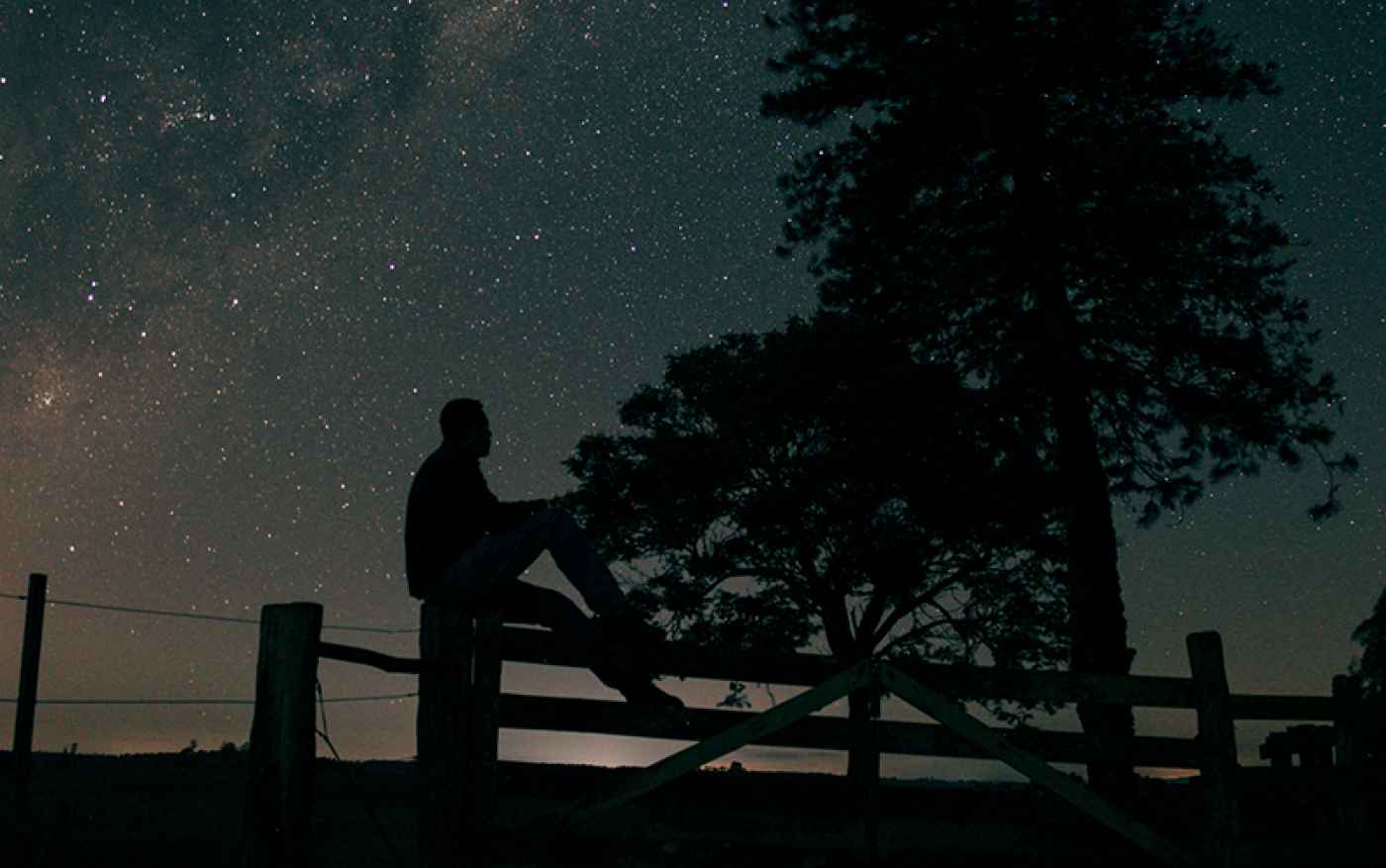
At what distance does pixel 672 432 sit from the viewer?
2464cm

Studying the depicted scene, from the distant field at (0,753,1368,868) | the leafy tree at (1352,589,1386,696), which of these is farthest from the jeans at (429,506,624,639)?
the leafy tree at (1352,589,1386,696)

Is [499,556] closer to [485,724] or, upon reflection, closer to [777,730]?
[485,724]

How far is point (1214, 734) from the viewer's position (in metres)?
7.19

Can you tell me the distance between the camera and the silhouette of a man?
20.7 ft

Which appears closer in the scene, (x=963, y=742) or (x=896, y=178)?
(x=963, y=742)

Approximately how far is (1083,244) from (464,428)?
12967 millimetres

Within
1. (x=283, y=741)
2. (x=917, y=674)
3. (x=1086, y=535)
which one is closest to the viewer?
(x=283, y=741)

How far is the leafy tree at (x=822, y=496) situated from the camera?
18141mm

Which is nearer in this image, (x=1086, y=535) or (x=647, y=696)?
(x=647, y=696)

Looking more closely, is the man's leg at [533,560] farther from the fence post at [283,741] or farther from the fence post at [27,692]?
the fence post at [27,692]

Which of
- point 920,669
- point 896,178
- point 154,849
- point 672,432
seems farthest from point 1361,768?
point 672,432

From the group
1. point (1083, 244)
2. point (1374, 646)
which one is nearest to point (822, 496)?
point (1083, 244)

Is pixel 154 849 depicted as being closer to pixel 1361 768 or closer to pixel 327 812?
pixel 327 812

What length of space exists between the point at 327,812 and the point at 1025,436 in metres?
15.0
